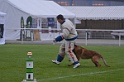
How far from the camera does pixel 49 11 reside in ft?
143

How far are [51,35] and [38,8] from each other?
3.26 metres

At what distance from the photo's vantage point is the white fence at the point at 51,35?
38.6 meters

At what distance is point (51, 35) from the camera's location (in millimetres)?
41438

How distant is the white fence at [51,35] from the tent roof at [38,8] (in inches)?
67.2

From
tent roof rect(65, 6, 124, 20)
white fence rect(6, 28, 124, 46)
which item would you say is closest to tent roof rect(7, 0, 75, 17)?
white fence rect(6, 28, 124, 46)

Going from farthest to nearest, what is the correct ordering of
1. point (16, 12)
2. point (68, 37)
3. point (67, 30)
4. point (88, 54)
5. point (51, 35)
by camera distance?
1. point (51, 35)
2. point (16, 12)
3. point (88, 54)
4. point (68, 37)
5. point (67, 30)

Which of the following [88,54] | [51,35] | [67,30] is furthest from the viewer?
[51,35]

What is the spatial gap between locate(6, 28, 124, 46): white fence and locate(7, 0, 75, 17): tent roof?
1707mm

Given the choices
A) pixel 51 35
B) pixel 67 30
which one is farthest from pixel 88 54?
pixel 51 35

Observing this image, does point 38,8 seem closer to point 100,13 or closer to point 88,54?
point 100,13

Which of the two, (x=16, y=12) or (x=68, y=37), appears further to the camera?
(x=16, y=12)

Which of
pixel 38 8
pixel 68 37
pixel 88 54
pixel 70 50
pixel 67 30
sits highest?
pixel 38 8

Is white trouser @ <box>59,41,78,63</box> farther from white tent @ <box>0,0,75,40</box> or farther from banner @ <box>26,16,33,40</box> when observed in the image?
white tent @ <box>0,0,75,40</box>

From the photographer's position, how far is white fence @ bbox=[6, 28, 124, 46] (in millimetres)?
Result: 38572
